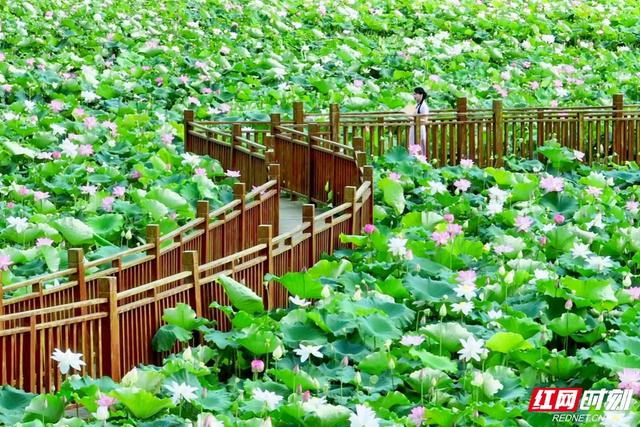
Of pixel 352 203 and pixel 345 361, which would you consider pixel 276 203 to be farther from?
pixel 345 361

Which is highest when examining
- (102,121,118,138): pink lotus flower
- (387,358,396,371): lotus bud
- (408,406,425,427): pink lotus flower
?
A: (102,121,118,138): pink lotus flower

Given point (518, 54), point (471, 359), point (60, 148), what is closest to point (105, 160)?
point (60, 148)

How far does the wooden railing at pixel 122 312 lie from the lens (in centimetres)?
746

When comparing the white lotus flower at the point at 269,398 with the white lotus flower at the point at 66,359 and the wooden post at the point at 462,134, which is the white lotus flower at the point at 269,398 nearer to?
the white lotus flower at the point at 66,359

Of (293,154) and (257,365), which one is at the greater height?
(293,154)

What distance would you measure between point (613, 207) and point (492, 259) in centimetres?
197

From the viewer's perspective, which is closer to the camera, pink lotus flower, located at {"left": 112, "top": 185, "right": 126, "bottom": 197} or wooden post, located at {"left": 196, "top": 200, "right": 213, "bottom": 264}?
wooden post, located at {"left": 196, "top": 200, "right": 213, "bottom": 264}

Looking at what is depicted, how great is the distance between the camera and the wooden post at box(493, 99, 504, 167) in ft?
47.6

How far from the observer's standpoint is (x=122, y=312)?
7.91 metres

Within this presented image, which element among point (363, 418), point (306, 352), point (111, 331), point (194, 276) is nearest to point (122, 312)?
point (111, 331)

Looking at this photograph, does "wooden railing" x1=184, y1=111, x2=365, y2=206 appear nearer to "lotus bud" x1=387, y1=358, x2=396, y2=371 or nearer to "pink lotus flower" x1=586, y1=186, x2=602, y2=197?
"pink lotus flower" x1=586, y1=186, x2=602, y2=197

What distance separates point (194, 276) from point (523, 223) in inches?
134

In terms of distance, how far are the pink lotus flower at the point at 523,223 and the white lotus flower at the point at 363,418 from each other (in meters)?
4.40

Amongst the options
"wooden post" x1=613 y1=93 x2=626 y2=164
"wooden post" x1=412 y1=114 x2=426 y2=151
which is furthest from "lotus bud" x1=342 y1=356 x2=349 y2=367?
"wooden post" x1=613 y1=93 x2=626 y2=164
